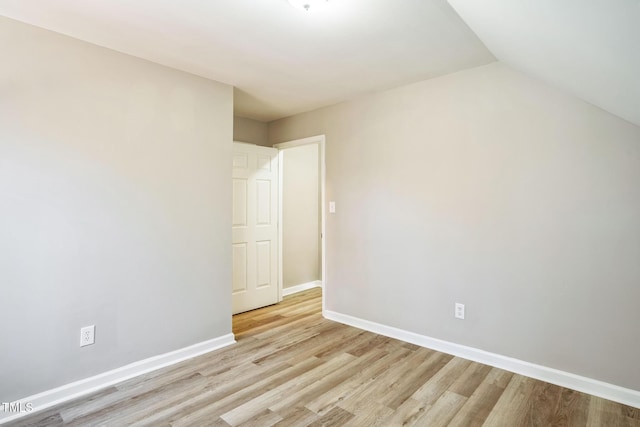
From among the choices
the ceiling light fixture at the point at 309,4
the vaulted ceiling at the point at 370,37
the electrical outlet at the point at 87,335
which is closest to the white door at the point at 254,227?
the vaulted ceiling at the point at 370,37

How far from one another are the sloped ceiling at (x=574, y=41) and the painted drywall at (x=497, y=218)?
0.30 meters

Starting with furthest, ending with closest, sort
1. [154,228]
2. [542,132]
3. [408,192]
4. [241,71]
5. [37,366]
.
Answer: [408,192], [241,71], [154,228], [542,132], [37,366]

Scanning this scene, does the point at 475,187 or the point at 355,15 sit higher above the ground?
the point at 355,15

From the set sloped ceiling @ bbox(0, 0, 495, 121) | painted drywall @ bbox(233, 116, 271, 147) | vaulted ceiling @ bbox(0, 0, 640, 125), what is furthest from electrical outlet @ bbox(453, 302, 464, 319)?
painted drywall @ bbox(233, 116, 271, 147)

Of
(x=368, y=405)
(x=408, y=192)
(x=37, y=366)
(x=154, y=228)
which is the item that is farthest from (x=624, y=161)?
(x=37, y=366)

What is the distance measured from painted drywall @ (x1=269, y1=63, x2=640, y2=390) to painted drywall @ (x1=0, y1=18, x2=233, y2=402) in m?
1.41

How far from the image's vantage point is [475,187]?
260 cm

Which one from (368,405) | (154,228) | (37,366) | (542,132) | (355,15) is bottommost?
(368,405)

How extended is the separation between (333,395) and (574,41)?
2.24m

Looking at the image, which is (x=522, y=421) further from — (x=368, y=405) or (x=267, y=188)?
(x=267, y=188)

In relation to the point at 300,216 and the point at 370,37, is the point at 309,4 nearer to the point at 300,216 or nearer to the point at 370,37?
the point at 370,37

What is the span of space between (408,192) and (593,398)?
1.87 meters

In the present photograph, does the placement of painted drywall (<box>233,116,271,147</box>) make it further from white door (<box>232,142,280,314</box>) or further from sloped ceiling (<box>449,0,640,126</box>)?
sloped ceiling (<box>449,0,640,126</box>)

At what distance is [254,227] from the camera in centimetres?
396
